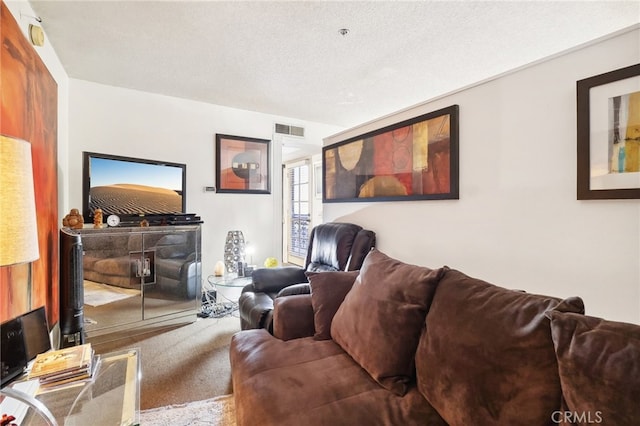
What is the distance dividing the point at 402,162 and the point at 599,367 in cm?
188

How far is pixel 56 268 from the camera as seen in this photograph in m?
2.41

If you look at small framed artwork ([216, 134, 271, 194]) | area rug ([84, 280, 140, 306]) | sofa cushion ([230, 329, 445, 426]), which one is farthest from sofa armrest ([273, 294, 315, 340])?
small framed artwork ([216, 134, 271, 194])

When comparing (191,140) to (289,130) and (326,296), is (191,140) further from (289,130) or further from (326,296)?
(326,296)

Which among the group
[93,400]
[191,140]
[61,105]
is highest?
[61,105]

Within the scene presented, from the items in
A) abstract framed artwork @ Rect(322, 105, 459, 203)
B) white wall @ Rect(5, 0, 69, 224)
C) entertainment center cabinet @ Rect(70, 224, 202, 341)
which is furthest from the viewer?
entertainment center cabinet @ Rect(70, 224, 202, 341)

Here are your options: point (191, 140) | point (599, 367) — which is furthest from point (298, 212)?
point (599, 367)

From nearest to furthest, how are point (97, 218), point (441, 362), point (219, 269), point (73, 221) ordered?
point (441, 362), point (73, 221), point (97, 218), point (219, 269)

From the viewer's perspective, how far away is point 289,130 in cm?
428

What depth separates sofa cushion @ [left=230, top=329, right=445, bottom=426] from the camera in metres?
1.05

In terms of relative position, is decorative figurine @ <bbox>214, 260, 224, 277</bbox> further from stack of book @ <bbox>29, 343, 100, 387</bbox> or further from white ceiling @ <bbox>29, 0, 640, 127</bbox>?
stack of book @ <bbox>29, 343, 100, 387</bbox>

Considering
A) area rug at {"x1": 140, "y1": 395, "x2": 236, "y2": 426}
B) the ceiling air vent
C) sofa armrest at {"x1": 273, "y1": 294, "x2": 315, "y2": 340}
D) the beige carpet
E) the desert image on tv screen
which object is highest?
the ceiling air vent

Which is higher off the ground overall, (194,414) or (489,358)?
(489,358)

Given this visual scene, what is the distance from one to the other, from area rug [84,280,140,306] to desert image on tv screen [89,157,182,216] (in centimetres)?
78

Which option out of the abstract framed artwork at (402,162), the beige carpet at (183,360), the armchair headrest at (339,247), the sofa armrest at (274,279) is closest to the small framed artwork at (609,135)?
the abstract framed artwork at (402,162)
